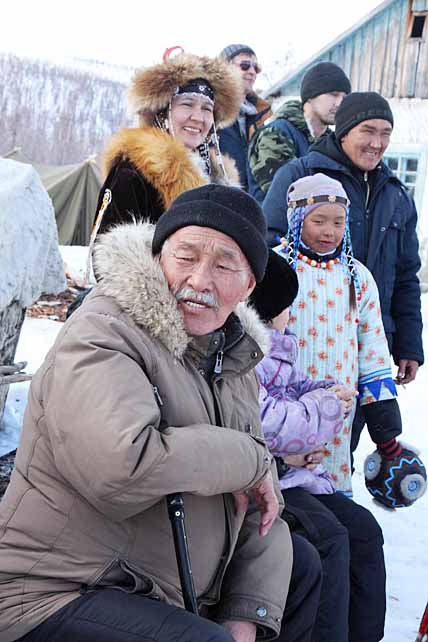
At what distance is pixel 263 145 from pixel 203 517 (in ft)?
8.78

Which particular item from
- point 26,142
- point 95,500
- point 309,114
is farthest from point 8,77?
point 95,500

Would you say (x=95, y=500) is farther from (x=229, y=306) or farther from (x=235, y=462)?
(x=229, y=306)

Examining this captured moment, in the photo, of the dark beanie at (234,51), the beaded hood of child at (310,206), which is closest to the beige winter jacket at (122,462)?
the beaded hood of child at (310,206)

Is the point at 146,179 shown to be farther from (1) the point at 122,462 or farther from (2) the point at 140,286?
(1) the point at 122,462

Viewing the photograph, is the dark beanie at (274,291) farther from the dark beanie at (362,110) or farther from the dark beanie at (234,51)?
the dark beanie at (234,51)

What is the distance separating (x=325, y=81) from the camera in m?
3.93

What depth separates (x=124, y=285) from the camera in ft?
5.52

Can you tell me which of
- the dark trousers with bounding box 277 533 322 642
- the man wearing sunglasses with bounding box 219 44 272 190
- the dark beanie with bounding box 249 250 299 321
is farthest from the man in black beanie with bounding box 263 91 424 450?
the dark trousers with bounding box 277 533 322 642

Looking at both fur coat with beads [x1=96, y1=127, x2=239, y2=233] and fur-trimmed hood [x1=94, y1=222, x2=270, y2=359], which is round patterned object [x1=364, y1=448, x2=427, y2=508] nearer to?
fur coat with beads [x1=96, y1=127, x2=239, y2=233]

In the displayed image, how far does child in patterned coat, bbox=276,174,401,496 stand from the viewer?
9.11 feet

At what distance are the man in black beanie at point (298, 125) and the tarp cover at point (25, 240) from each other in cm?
125

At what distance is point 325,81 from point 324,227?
4.97ft

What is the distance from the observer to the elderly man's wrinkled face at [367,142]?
3.17m

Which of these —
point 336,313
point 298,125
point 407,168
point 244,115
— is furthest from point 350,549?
point 407,168
